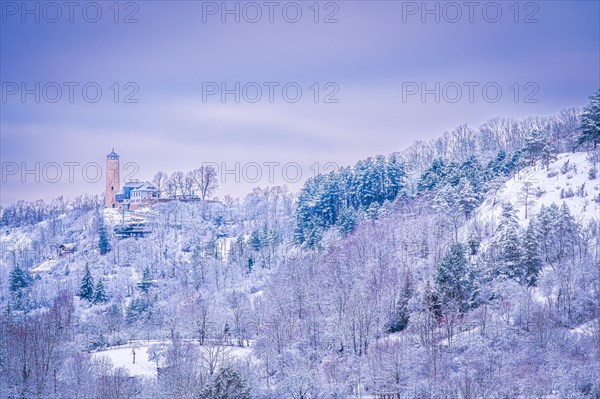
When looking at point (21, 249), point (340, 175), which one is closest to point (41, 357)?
point (340, 175)

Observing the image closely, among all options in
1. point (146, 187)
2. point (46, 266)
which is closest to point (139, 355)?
point (46, 266)

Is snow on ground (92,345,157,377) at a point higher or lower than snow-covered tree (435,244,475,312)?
lower

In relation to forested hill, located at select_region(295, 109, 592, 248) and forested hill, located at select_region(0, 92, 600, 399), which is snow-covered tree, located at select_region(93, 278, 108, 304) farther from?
forested hill, located at select_region(295, 109, 592, 248)

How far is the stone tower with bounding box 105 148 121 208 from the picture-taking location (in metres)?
116

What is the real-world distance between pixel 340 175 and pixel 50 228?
64831mm

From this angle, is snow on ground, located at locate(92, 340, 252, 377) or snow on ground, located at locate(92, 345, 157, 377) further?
snow on ground, located at locate(92, 345, 157, 377)

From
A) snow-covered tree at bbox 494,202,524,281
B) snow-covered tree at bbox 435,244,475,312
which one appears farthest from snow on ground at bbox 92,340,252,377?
snow-covered tree at bbox 494,202,524,281

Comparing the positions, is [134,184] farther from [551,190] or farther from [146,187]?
[551,190]

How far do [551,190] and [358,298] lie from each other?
75.5 feet

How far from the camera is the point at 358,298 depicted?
174 feet

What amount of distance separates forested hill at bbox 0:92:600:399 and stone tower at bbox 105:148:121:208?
21.8 metres

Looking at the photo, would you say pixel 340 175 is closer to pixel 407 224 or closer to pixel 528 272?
pixel 407 224

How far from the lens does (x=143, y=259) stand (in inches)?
3531

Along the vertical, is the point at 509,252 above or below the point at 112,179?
below
